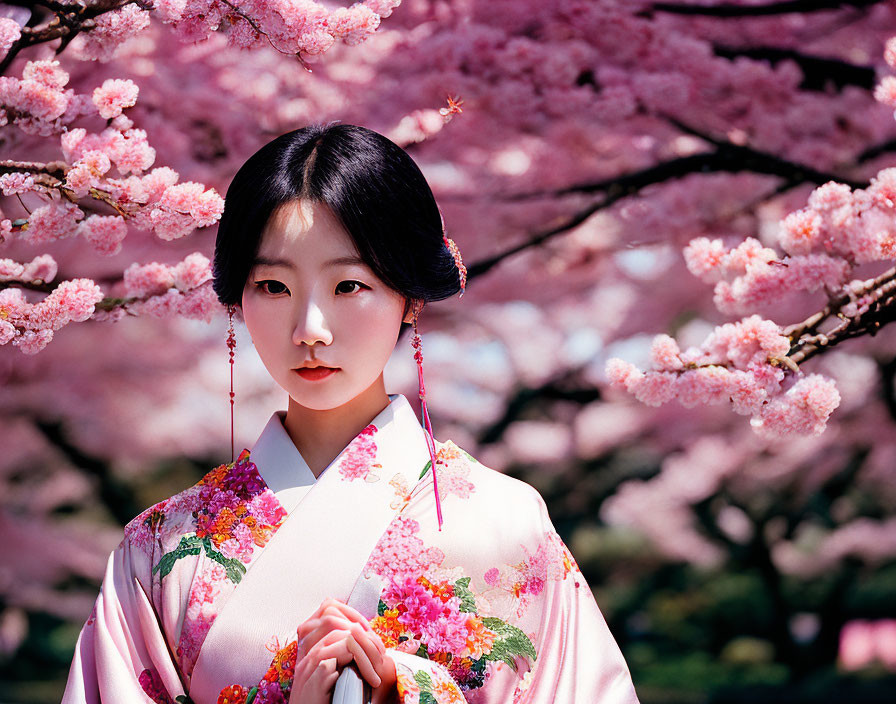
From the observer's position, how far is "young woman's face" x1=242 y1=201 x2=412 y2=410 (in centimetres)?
163

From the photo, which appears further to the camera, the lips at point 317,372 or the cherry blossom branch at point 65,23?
the cherry blossom branch at point 65,23

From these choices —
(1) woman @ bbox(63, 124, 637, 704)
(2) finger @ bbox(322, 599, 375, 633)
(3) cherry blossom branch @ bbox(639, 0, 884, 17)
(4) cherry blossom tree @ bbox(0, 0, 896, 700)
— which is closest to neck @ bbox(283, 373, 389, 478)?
(1) woman @ bbox(63, 124, 637, 704)

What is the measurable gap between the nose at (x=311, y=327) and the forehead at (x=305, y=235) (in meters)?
0.09

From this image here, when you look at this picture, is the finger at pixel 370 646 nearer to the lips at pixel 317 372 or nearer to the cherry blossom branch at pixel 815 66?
the lips at pixel 317 372

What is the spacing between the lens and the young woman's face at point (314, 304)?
163 cm

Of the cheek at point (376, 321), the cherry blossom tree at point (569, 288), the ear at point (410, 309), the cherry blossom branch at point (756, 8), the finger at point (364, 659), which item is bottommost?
the cherry blossom tree at point (569, 288)

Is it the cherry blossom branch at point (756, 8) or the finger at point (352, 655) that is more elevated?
the cherry blossom branch at point (756, 8)

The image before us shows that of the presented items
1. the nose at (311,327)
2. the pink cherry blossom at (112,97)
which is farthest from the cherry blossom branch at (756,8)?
the nose at (311,327)

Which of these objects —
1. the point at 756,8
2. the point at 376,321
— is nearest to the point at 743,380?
the point at 376,321

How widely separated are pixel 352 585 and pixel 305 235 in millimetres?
604

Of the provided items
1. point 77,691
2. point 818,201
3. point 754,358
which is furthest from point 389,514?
point 818,201

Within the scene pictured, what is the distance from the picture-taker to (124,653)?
1612 millimetres

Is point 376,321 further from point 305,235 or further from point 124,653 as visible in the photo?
point 124,653

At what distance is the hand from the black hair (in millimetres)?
587
